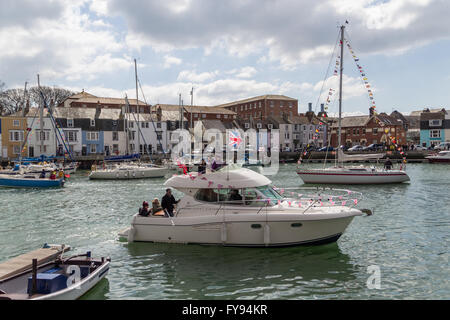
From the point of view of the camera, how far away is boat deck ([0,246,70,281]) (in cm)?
1070

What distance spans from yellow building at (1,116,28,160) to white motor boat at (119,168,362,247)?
65.4m

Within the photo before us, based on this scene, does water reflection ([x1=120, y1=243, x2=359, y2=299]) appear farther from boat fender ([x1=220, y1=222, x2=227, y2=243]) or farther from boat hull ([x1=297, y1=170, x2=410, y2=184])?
boat hull ([x1=297, y1=170, x2=410, y2=184])

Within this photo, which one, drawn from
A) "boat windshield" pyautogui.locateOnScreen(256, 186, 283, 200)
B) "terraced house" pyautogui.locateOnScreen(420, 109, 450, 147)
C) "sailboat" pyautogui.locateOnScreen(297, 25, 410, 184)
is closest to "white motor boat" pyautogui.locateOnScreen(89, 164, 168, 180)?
"sailboat" pyautogui.locateOnScreen(297, 25, 410, 184)

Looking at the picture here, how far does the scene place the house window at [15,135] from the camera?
70562 millimetres

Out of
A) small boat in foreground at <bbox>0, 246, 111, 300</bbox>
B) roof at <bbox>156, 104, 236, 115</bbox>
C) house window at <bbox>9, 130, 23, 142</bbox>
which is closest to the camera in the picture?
small boat in foreground at <bbox>0, 246, 111, 300</bbox>

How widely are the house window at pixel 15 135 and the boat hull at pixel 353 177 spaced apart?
57.1 metres

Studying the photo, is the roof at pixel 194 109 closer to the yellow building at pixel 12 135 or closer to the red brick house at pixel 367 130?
the red brick house at pixel 367 130

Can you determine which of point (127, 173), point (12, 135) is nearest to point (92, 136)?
point (12, 135)

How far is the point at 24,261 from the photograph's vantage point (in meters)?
11.6

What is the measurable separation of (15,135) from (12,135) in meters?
0.50

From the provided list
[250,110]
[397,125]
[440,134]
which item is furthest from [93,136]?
[440,134]

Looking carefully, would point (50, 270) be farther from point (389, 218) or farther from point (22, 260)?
point (389, 218)

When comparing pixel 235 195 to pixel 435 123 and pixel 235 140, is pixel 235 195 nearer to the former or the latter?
pixel 235 140
